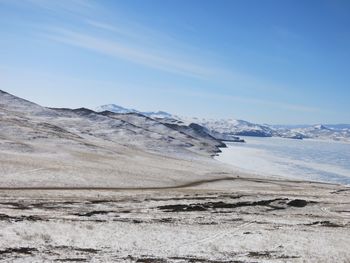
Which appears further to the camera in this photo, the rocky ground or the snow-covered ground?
the snow-covered ground

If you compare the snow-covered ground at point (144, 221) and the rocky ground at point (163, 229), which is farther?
the snow-covered ground at point (144, 221)

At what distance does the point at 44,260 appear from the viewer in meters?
20.6

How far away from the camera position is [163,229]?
94.7ft

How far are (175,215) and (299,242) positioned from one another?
9.57m

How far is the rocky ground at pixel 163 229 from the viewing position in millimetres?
23312

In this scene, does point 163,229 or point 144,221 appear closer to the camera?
point 163,229

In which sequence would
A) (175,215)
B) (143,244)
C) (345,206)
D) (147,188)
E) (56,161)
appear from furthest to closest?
(56,161)
(147,188)
(345,206)
(175,215)
(143,244)

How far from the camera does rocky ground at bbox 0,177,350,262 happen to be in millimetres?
23312

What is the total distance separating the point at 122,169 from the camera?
6594 centimetres

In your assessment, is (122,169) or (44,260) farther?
(122,169)

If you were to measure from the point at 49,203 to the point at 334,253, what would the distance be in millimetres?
20547

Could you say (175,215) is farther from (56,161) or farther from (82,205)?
(56,161)

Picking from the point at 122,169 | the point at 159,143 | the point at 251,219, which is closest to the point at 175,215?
the point at 251,219

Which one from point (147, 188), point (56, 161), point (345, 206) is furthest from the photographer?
point (56, 161)
